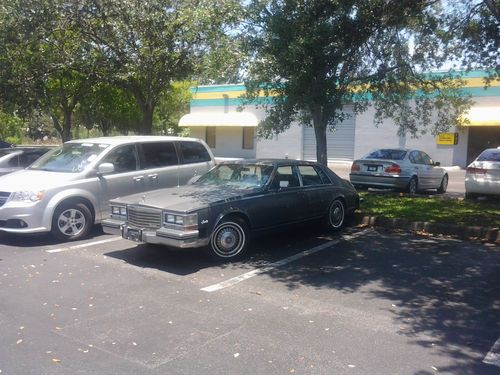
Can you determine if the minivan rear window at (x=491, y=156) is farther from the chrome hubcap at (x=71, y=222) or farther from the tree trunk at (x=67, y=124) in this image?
the tree trunk at (x=67, y=124)

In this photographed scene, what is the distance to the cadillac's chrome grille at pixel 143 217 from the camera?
23.7ft

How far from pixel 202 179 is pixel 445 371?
17.9 ft

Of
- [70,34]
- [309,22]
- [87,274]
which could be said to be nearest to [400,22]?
[309,22]

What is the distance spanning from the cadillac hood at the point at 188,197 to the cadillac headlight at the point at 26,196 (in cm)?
146

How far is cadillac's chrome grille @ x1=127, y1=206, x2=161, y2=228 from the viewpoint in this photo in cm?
724

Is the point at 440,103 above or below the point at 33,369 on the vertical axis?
above

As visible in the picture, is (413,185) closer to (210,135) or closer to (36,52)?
(36,52)

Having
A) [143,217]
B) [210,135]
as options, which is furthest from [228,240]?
[210,135]

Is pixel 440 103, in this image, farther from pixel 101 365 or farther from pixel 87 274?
pixel 101 365

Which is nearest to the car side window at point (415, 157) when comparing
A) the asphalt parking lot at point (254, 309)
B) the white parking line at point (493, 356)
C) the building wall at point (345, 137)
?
the asphalt parking lot at point (254, 309)

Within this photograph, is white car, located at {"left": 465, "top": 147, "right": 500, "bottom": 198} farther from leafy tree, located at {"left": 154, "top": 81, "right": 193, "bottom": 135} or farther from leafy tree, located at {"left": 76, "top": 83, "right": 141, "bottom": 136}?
leafy tree, located at {"left": 154, "top": 81, "right": 193, "bottom": 135}

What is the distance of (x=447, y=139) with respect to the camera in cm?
2633

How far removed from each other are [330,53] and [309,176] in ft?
7.05

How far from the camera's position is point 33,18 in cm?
1413
